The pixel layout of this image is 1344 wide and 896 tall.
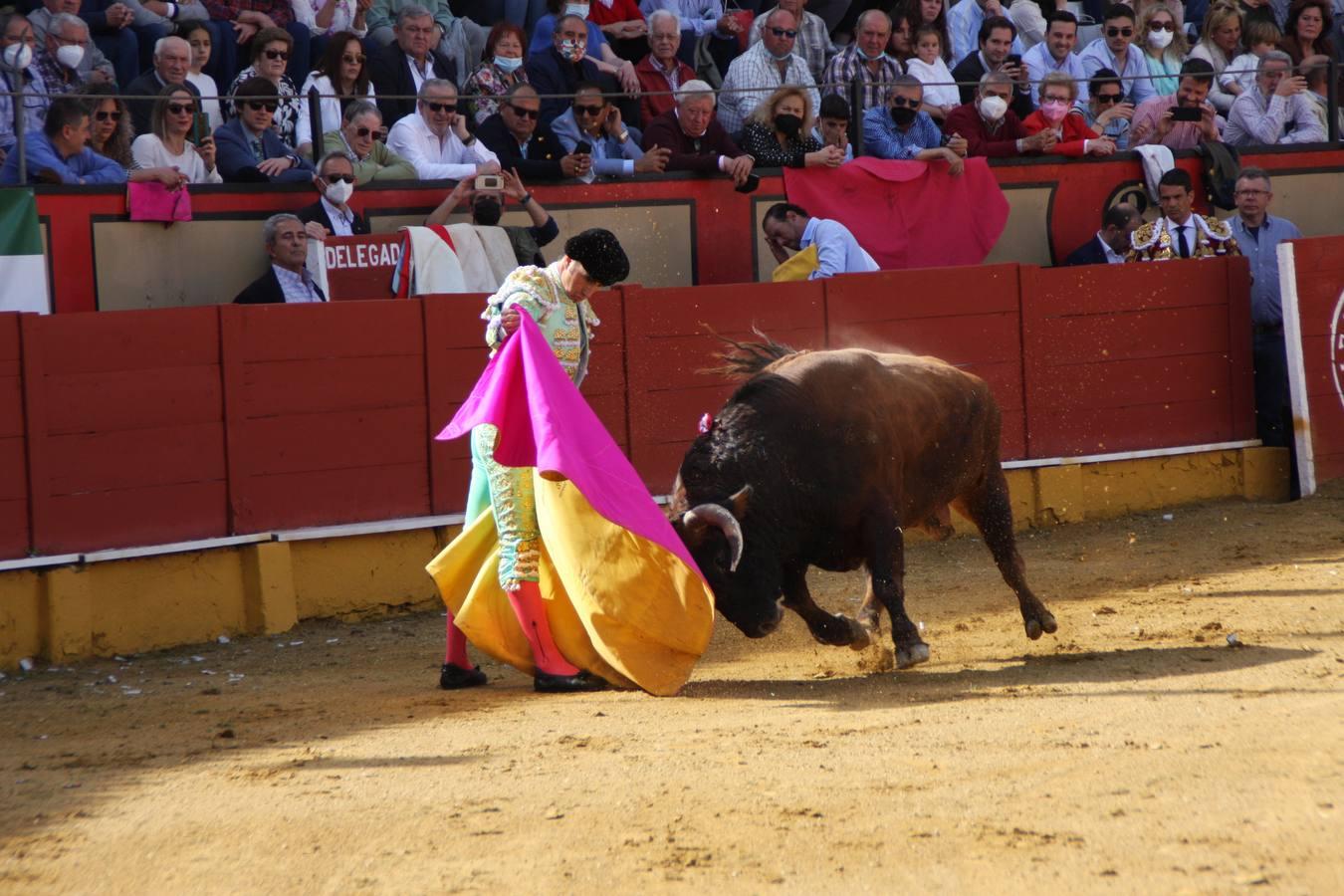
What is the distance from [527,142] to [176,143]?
1.68 m

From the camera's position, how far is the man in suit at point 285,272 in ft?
23.5

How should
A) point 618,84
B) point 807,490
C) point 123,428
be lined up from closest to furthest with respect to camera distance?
point 807,490, point 123,428, point 618,84

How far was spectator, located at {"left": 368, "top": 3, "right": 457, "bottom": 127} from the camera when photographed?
823cm

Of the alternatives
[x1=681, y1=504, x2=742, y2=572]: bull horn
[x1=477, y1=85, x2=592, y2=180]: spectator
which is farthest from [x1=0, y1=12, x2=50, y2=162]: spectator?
[x1=681, y1=504, x2=742, y2=572]: bull horn

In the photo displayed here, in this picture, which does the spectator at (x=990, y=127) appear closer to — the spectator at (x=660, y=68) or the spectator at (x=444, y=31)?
the spectator at (x=660, y=68)

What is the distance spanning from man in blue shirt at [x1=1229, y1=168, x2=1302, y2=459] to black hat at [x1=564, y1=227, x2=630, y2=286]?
522cm

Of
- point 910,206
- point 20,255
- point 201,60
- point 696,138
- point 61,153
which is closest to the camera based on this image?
point 20,255

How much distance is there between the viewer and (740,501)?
5.11 metres

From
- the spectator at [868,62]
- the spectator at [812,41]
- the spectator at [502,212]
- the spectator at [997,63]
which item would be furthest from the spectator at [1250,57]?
the spectator at [502,212]

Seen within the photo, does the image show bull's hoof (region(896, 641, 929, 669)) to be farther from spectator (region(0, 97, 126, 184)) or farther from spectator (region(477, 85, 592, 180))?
spectator (region(0, 97, 126, 184))

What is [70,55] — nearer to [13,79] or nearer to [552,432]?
[13,79]

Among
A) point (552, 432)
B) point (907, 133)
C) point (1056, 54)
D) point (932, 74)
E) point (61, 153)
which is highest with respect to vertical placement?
point (1056, 54)

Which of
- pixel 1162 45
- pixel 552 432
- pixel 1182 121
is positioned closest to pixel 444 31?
pixel 1182 121

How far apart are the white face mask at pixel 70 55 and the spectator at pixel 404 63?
4.56 feet
